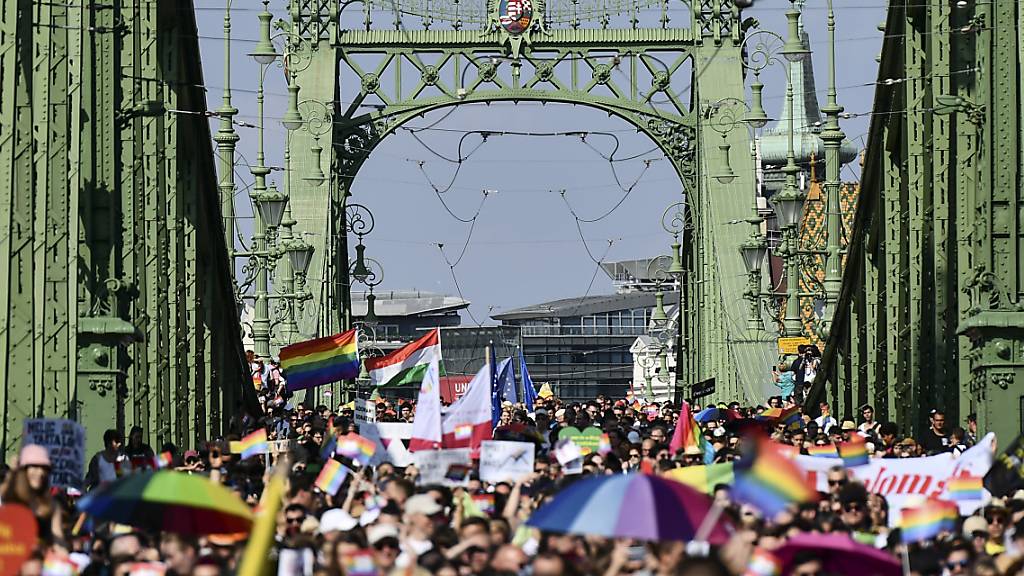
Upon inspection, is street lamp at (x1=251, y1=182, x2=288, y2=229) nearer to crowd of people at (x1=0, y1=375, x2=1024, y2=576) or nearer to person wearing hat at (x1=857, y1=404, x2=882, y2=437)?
person wearing hat at (x1=857, y1=404, x2=882, y2=437)

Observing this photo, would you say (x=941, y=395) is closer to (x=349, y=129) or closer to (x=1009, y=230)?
(x=1009, y=230)

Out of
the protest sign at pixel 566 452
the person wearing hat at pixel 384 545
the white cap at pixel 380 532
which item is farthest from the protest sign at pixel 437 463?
the person wearing hat at pixel 384 545

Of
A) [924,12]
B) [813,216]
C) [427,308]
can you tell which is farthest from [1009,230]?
[427,308]

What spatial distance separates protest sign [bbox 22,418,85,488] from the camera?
778 inches

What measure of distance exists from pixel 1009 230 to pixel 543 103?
90.1 ft

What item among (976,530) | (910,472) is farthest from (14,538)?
(910,472)

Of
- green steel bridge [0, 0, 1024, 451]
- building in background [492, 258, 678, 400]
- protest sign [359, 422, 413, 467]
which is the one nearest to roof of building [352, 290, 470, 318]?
building in background [492, 258, 678, 400]

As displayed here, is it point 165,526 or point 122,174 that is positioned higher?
point 122,174

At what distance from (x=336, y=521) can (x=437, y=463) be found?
279 centimetres

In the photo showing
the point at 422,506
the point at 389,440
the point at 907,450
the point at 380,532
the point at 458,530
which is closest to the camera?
the point at 380,532

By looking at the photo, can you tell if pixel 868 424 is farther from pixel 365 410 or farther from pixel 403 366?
pixel 403 366

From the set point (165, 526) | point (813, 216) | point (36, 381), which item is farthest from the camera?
point (813, 216)

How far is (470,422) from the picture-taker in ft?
78.6

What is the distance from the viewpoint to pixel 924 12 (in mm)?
29922
